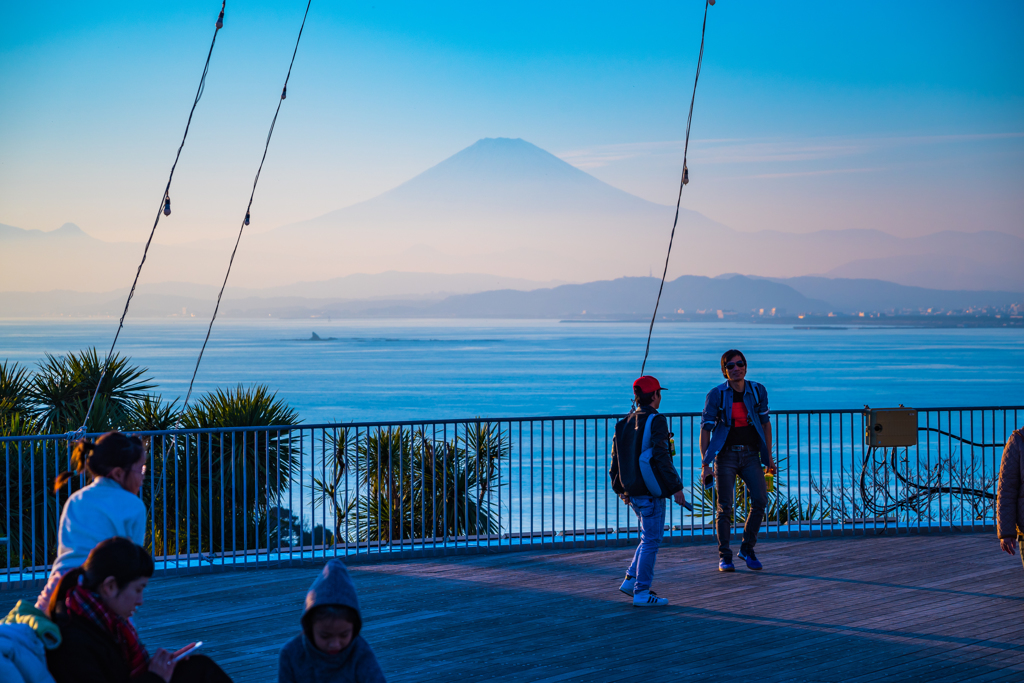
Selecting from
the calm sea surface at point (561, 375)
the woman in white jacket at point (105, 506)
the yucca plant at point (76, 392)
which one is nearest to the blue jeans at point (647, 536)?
the woman in white jacket at point (105, 506)

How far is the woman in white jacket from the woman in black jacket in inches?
13.2

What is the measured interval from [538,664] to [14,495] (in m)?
10.4

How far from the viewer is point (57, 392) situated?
1691 centimetres

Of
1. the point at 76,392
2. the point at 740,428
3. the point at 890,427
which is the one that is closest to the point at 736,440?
the point at 740,428

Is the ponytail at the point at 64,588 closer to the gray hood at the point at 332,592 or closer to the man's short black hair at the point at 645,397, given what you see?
the gray hood at the point at 332,592

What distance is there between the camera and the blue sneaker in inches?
297

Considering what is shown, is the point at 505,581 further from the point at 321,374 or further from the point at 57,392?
the point at 321,374

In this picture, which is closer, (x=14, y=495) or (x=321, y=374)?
(x=14, y=495)

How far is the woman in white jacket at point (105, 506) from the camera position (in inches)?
136

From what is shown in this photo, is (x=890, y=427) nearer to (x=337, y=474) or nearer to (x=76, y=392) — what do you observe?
(x=337, y=474)

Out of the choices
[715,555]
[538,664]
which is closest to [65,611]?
[538,664]

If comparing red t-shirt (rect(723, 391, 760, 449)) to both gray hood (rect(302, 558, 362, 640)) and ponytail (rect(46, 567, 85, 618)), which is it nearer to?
gray hood (rect(302, 558, 362, 640))

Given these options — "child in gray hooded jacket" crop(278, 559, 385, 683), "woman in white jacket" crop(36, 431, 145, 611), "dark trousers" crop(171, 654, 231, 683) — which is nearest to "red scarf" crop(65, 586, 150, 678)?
"dark trousers" crop(171, 654, 231, 683)

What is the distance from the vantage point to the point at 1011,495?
18.1 ft
